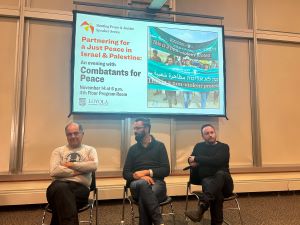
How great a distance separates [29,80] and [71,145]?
1848mm

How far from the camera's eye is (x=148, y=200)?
257 cm

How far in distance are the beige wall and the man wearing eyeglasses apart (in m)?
1.53

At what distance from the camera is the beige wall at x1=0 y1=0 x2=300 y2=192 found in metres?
4.10

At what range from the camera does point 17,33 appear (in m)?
4.14

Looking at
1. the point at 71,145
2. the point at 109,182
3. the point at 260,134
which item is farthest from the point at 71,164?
the point at 260,134

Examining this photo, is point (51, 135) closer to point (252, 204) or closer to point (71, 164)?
point (71, 164)

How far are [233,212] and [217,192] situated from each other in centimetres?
106

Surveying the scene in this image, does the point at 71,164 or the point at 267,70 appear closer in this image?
the point at 71,164

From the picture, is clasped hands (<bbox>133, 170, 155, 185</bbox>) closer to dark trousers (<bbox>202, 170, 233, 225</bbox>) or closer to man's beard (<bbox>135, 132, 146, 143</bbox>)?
man's beard (<bbox>135, 132, 146, 143</bbox>)

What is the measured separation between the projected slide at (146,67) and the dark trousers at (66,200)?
5.53 feet

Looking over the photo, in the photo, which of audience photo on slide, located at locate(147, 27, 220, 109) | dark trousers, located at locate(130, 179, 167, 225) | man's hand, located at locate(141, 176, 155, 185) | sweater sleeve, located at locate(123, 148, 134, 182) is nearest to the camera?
dark trousers, located at locate(130, 179, 167, 225)

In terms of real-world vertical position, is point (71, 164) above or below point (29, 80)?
below

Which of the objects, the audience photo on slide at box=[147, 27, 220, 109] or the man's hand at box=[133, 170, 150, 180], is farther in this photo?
the audience photo on slide at box=[147, 27, 220, 109]

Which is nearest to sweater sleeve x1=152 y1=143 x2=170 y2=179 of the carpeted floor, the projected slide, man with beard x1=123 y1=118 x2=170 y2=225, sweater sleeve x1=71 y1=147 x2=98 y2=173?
man with beard x1=123 y1=118 x2=170 y2=225
